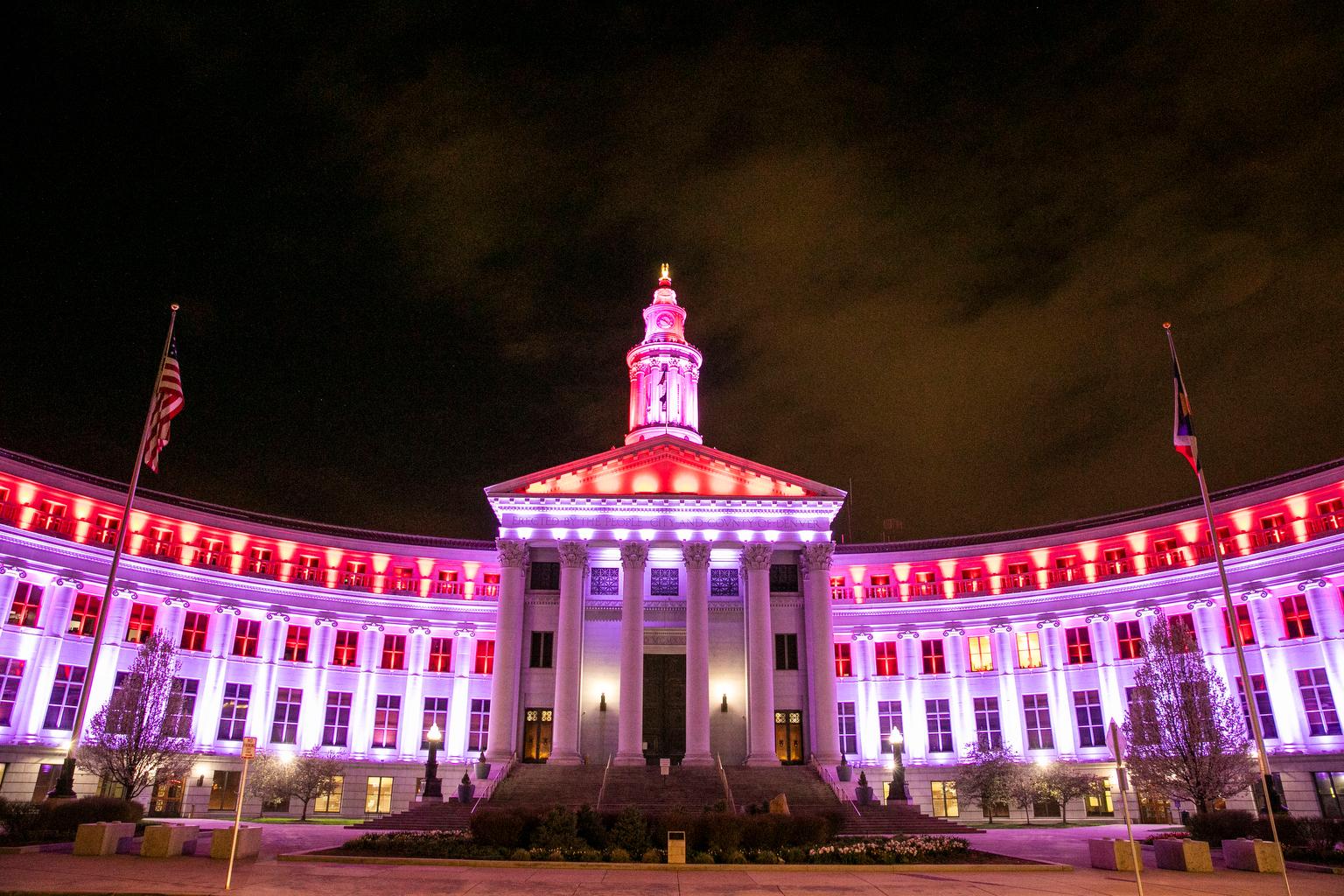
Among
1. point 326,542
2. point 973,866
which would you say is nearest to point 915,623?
point 973,866

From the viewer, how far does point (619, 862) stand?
82.9 ft

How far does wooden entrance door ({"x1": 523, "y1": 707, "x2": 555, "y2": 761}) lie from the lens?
48906mm

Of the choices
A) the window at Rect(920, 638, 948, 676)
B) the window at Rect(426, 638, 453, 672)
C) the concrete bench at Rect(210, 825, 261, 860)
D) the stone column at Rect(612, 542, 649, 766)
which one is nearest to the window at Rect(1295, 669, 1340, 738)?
the window at Rect(920, 638, 948, 676)

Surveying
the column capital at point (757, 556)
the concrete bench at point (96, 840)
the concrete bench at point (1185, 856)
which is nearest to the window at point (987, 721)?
the column capital at point (757, 556)

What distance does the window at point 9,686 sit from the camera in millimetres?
45000

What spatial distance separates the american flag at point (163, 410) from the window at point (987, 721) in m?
46.5

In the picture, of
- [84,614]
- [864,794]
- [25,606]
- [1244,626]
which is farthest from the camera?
[1244,626]

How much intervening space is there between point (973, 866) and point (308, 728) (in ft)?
140

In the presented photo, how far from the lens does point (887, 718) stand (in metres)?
58.1

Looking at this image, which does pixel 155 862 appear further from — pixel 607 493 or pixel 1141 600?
pixel 1141 600

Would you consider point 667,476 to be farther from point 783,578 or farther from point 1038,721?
point 1038,721

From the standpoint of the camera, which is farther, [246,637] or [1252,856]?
[246,637]

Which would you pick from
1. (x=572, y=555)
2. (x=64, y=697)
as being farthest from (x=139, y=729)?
(x=572, y=555)

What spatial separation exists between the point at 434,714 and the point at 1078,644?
132ft
